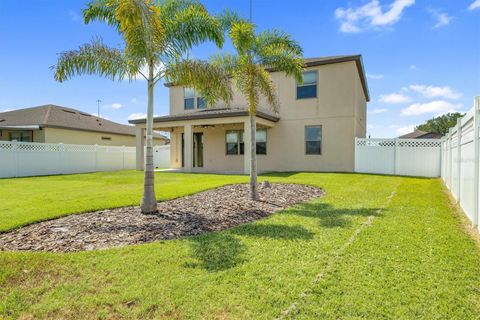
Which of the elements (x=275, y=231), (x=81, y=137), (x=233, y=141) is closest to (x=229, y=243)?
(x=275, y=231)

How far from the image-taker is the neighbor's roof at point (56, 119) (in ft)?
75.9

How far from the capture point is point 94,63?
7156 mm

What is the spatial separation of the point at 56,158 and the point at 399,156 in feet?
67.1

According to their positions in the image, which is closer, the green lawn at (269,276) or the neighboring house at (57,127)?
the green lawn at (269,276)

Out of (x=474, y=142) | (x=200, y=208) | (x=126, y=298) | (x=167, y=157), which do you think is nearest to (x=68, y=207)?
(x=200, y=208)

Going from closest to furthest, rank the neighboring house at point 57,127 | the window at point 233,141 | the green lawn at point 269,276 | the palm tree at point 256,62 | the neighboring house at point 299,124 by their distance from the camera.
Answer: the green lawn at point 269,276 → the palm tree at point 256,62 → the neighboring house at point 299,124 → the window at point 233,141 → the neighboring house at point 57,127

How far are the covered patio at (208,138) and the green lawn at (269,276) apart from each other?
11.6m

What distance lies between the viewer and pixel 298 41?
374 inches

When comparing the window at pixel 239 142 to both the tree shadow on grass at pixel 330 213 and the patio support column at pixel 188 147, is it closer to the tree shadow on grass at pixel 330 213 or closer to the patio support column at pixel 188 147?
the patio support column at pixel 188 147

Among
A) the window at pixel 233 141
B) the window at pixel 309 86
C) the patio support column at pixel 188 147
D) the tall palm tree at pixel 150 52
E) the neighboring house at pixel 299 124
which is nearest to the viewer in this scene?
the tall palm tree at pixel 150 52

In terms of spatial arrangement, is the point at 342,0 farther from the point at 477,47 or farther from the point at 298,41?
the point at 477,47

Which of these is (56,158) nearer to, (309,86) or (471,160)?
(309,86)

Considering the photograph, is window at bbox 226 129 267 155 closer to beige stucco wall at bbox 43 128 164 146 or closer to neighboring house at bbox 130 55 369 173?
neighboring house at bbox 130 55 369 173

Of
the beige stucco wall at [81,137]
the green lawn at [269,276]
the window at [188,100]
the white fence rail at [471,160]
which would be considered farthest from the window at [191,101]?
the white fence rail at [471,160]
